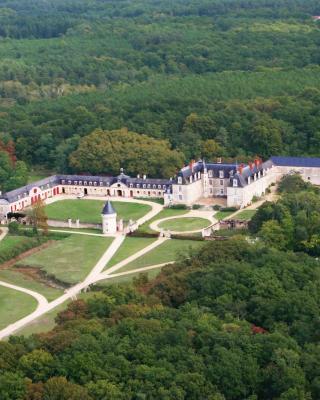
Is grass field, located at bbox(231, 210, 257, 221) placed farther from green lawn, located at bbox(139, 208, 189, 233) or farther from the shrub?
the shrub

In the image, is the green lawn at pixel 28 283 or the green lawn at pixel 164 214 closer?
the green lawn at pixel 28 283

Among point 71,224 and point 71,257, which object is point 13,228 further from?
point 71,257

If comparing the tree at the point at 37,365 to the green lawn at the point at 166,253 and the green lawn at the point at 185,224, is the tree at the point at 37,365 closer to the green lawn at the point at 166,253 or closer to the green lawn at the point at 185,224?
the green lawn at the point at 166,253

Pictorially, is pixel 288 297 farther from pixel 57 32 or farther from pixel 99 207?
pixel 57 32

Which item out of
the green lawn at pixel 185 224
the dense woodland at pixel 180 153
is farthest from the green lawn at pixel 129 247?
the dense woodland at pixel 180 153

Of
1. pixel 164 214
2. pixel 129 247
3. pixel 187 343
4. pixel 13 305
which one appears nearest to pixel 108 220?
pixel 129 247
